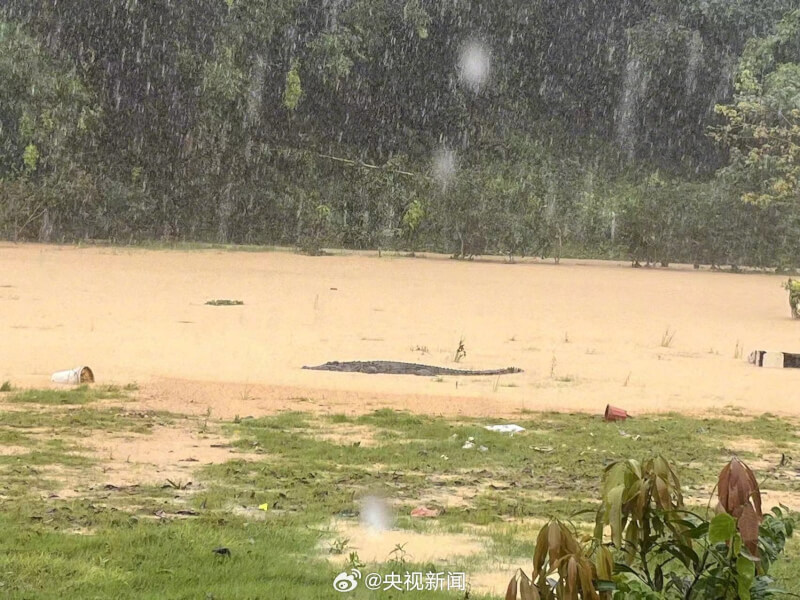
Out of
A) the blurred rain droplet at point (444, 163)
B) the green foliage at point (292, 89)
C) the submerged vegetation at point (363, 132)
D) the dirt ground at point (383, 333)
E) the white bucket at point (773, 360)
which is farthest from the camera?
the blurred rain droplet at point (444, 163)

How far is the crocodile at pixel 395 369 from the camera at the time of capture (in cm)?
1055

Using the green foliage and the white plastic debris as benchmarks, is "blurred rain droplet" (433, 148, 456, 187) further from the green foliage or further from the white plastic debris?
the white plastic debris

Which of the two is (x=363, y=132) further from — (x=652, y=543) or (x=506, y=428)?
(x=652, y=543)

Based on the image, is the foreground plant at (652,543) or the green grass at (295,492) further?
the green grass at (295,492)

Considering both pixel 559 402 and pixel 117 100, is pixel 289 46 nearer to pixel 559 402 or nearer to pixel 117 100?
pixel 117 100

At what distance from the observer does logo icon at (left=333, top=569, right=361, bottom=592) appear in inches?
152

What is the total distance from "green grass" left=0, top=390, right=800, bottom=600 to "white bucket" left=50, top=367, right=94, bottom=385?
1.06m

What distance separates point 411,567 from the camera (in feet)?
13.8

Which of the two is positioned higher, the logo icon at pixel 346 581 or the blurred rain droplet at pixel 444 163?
the blurred rain droplet at pixel 444 163

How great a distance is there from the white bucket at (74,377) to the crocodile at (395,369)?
2.19 m

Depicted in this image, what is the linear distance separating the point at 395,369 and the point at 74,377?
116 inches

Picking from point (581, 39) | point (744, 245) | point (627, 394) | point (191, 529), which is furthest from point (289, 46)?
point (191, 529)

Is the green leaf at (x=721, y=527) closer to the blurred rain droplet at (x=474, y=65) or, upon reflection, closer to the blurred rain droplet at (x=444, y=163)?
the blurred rain droplet at (x=444, y=163)

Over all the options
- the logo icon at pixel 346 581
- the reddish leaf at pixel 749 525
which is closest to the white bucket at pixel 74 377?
the logo icon at pixel 346 581
